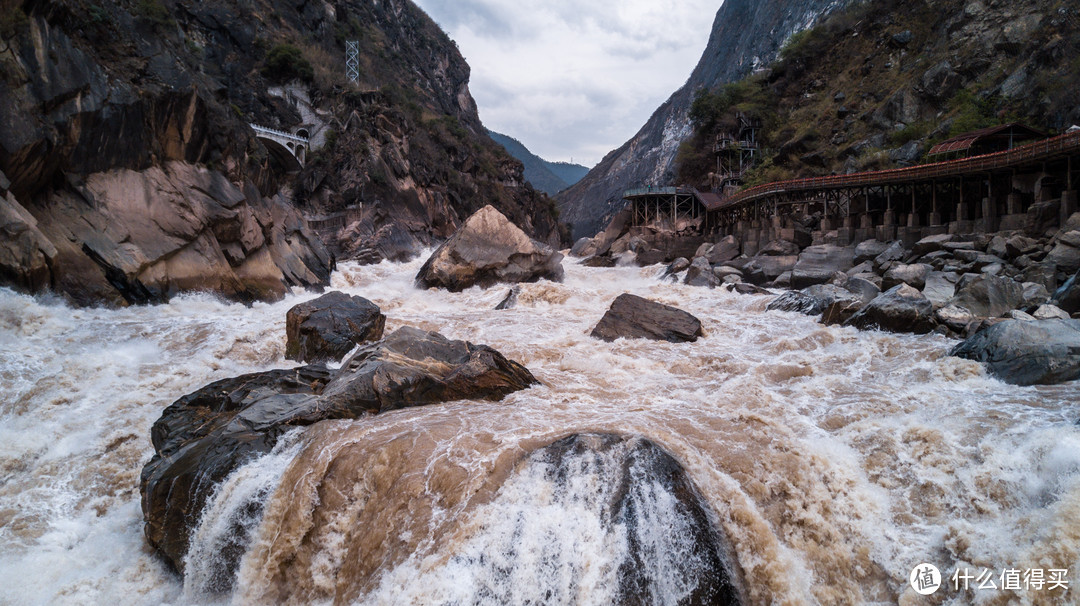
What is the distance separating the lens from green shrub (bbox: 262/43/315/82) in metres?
36.9

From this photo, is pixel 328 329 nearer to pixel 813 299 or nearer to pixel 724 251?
pixel 813 299

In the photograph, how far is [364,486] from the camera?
542cm

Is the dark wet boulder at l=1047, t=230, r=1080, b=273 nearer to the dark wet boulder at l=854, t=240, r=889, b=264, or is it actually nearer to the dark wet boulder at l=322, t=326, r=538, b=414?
the dark wet boulder at l=854, t=240, r=889, b=264

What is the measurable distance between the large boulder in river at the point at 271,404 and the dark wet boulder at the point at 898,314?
7582 millimetres

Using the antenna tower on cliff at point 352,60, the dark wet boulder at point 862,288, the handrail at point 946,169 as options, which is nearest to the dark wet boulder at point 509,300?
the dark wet boulder at point 862,288

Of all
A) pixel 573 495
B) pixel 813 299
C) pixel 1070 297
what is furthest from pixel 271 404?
pixel 1070 297

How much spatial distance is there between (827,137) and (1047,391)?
3138 cm

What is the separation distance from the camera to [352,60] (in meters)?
45.0

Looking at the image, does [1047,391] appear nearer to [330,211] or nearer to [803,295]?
[803,295]

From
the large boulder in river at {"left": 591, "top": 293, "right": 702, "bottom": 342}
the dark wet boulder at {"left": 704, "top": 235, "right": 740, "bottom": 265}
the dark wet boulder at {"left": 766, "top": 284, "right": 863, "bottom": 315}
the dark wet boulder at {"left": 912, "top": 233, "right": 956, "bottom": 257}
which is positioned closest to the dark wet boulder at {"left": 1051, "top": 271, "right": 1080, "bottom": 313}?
the dark wet boulder at {"left": 766, "top": 284, "right": 863, "bottom": 315}

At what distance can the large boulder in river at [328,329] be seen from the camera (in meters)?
10.5

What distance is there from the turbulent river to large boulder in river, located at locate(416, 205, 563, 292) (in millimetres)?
11781

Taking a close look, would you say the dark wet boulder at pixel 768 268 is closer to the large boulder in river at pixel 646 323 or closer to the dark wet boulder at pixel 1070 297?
the dark wet boulder at pixel 1070 297

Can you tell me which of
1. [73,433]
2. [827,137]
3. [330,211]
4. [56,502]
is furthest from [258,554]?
[827,137]
